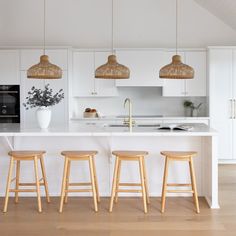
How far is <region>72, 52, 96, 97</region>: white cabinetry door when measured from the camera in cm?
742

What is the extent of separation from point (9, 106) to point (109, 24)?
2.44 m

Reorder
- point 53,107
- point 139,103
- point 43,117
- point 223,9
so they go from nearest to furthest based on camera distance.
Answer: point 43,117 < point 223,9 < point 53,107 < point 139,103

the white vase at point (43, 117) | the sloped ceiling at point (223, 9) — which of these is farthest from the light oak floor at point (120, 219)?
the sloped ceiling at point (223, 9)

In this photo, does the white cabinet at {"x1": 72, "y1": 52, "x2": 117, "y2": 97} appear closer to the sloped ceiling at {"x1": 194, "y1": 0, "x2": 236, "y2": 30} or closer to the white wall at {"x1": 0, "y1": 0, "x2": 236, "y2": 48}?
the white wall at {"x1": 0, "y1": 0, "x2": 236, "y2": 48}

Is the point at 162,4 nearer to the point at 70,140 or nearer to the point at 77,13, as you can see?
the point at 77,13

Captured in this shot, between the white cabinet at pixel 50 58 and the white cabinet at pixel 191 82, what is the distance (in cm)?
186

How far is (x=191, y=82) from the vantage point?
744cm

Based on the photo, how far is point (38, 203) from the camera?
14.5ft

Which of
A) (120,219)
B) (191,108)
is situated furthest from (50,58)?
(120,219)

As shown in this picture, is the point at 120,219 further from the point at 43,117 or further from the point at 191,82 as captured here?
the point at 191,82

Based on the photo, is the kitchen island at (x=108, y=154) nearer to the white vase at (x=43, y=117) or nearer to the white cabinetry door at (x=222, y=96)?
the white vase at (x=43, y=117)

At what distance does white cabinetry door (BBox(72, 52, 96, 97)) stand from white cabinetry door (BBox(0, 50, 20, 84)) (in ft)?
3.38

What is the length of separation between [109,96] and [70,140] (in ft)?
8.78

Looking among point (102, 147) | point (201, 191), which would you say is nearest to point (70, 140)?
point (102, 147)
